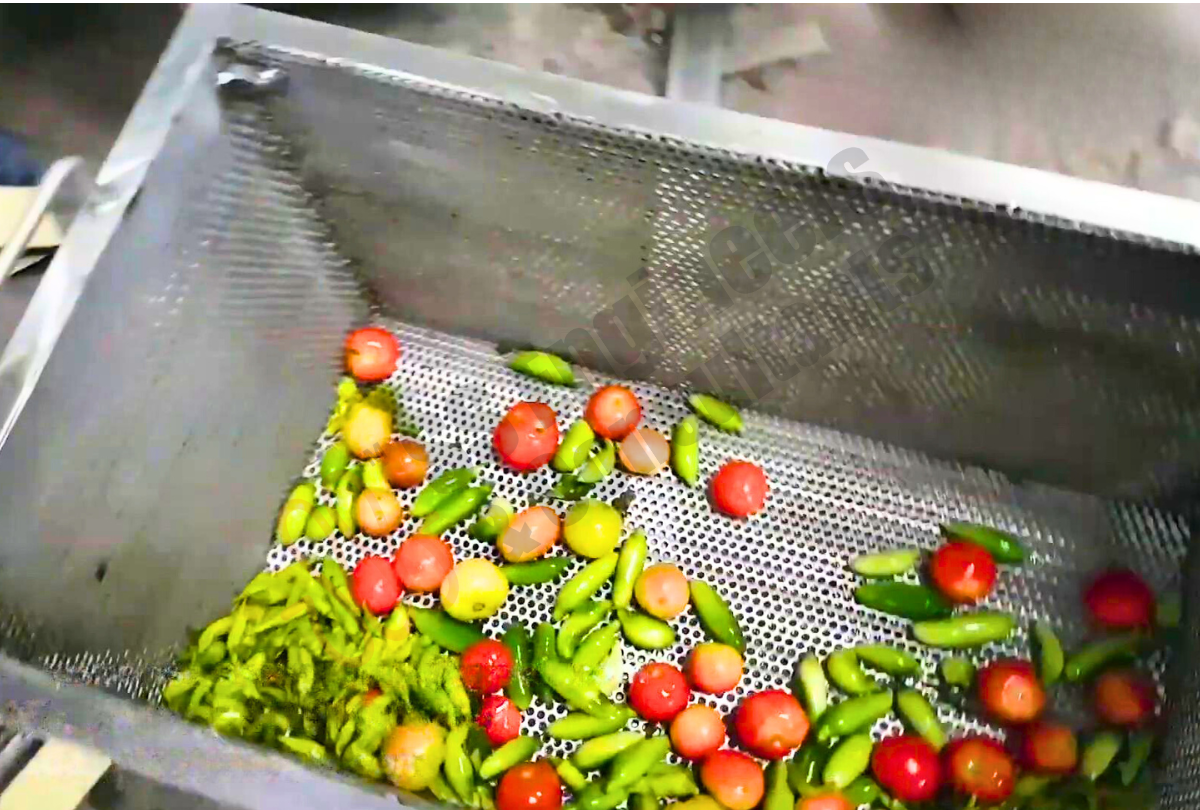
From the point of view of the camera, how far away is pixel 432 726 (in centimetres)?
83

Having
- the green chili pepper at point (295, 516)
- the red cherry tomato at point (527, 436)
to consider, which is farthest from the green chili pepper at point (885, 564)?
the green chili pepper at point (295, 516)

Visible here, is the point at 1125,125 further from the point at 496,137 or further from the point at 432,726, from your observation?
the point at 432,726

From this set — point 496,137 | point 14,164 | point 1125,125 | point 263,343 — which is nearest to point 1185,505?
point 1125,125

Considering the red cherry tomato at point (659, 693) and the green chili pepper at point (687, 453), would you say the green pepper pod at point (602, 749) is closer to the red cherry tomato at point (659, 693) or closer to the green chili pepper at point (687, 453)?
the red cherry tomato at point (659, 693)

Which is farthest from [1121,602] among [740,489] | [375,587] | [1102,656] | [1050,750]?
[375,587]

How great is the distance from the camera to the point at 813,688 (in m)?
0.88

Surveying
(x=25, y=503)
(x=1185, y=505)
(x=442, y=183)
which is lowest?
(x=1185, y=505)

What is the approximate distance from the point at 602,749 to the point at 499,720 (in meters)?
0.10

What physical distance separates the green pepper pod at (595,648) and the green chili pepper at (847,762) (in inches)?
8.7

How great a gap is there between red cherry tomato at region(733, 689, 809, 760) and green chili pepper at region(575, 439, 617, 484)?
0.27 m

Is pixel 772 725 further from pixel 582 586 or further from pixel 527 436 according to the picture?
pixel 527 436

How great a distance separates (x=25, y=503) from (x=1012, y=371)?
2.67ft

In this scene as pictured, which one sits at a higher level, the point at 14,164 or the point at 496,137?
the point at 496,137

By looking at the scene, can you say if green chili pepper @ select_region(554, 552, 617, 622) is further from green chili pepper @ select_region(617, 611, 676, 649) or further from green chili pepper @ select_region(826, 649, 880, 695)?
green chili pepper @ select_region(826, 649, 880, 695)
